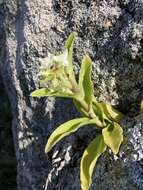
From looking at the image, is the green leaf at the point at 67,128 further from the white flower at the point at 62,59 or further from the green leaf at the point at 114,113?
the white flower at the point at 62,59

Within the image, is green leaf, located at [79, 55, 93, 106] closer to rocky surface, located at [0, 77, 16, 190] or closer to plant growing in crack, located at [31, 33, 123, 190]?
plant growing in crack, located at [31, 33, 123, 190]

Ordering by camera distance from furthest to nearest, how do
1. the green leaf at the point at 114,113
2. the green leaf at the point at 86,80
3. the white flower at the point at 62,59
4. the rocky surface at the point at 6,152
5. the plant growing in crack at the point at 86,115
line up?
the rocky surface at the point at 6,152, the green leaf at the point at 114,113, the green leaf at the point at 86,80, the plant growing in crack at the point at 86,115, the white flower at the point at 62,59

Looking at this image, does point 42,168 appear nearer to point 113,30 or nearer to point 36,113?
point 36,113

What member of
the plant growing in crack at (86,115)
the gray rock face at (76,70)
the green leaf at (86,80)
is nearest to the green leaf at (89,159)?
the plant growing in crack at (86,115)

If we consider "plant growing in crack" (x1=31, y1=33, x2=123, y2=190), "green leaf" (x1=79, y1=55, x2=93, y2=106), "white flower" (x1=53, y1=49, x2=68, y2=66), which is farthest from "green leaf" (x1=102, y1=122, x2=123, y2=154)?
"white flower" (x1=53, y1=49, x2=68, y2=66)

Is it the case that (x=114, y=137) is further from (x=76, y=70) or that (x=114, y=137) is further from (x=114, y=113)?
(x=76, y=70)
